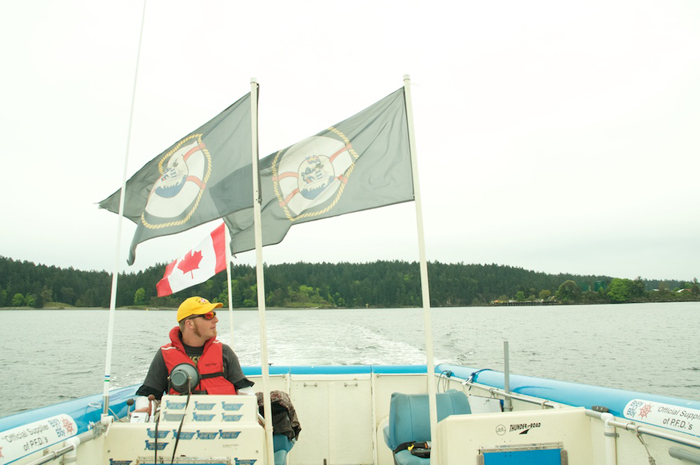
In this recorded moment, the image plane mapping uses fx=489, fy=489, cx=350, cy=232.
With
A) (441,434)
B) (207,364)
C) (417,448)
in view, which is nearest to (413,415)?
(417,448)

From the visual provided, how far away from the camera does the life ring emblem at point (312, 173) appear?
3.95 metres

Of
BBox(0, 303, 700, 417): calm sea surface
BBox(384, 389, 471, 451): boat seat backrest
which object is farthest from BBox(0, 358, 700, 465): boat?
BBox(0, 303, 700, 417): calm sea surface

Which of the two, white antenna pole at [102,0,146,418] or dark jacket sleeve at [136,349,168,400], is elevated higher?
white antenna pole at [102,0,146,418]

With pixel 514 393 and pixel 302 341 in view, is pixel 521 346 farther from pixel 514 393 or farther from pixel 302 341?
pixel 514 393

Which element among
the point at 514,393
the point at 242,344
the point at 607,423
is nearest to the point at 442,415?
the point at 514,393

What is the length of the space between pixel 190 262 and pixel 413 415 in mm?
2904

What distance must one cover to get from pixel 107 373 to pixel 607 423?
337cm

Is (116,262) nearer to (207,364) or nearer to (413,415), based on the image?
(207,364)

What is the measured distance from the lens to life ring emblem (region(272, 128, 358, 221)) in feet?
13.0

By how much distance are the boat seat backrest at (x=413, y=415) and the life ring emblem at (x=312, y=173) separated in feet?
5.42

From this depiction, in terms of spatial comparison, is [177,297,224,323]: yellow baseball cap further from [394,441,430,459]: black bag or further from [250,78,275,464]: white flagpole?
[394,441,430,459]: black bag

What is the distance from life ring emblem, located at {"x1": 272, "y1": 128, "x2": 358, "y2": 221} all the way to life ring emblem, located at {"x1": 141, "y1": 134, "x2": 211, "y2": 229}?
2.00 feet

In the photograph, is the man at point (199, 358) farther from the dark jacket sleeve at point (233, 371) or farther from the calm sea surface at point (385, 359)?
the calm sea surface at point (385, 359)

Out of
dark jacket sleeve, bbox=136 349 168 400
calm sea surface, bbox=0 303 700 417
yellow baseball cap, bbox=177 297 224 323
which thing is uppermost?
yellow baseball cap, bbox=177 297 224 323
